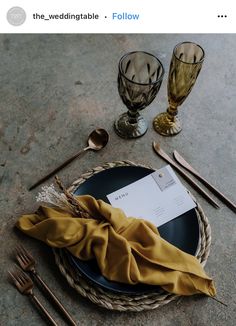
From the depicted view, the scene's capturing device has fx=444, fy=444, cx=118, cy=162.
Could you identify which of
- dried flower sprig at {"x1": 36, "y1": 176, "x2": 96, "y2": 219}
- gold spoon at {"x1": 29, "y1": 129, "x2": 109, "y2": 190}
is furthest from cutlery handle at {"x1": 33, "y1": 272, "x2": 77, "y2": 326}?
gold spoon at {"x1": 29, "y1": 129, "x2": 109, "y2": 190}

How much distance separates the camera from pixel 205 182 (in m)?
0.83

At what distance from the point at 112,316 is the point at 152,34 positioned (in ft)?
2.27

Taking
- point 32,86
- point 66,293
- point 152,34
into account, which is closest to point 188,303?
point 66,293

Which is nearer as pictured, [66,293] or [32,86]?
[66,293]

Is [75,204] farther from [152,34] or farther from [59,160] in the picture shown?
[152,34]

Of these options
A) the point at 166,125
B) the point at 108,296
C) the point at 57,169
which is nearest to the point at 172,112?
the point at 166,125

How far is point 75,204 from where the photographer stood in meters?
0.70

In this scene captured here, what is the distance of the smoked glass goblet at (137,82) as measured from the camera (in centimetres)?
Result: 80

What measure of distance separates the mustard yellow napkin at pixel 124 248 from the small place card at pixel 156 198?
4cm

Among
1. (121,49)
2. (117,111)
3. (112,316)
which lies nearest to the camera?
(112,316)

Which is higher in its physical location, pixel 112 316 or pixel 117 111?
pixel 117 111

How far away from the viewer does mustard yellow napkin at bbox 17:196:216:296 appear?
26.2 inches

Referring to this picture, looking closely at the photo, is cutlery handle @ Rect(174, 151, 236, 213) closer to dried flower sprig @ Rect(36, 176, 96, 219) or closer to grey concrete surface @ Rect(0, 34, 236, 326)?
grey concrete surface @ Rect(0, 34, 236, 326)
